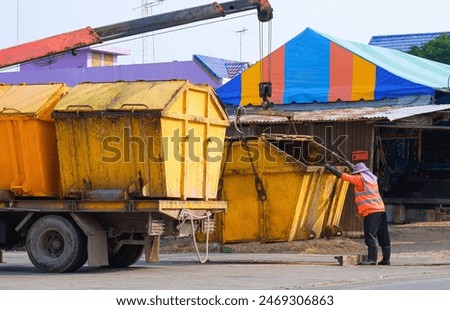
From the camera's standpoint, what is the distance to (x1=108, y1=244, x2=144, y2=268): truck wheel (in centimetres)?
1511

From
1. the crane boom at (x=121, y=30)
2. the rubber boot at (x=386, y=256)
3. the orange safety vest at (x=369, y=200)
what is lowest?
the rubber boot at (x=386, y=256)

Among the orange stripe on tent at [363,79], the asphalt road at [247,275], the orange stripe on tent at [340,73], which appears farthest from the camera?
the orange stripe on tent at [340,73]

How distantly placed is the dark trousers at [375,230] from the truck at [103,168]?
2299 mm

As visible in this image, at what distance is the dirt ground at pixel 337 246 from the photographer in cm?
1756

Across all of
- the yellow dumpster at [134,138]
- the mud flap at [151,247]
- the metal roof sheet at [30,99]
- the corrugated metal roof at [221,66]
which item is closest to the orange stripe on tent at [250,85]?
the yellow dumpster at [134,138]

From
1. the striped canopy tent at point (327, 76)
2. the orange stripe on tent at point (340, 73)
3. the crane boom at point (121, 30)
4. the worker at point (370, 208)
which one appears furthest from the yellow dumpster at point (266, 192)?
the orange stripe on tent at point (340, 73)

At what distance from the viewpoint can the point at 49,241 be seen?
14.4 meters

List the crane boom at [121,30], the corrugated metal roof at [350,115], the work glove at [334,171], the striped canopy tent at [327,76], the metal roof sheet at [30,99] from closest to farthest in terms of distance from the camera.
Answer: the metal roof sheet at [30,99] → the work glove at [334,171] → the crane boom at [121,30] → the corrugated metal roof at [350,115] → the striped canopy tent at [327,76]

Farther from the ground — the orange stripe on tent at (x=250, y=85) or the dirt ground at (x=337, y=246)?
the orange stripe on tent at (x=250, y=85)

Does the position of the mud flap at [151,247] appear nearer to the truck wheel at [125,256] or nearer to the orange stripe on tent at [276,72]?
the truck wheel at [125,256]

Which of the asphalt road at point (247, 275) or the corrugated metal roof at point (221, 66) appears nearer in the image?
the asphalt road at point (247, 275)

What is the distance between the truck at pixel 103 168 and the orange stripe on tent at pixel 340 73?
32.2ft
